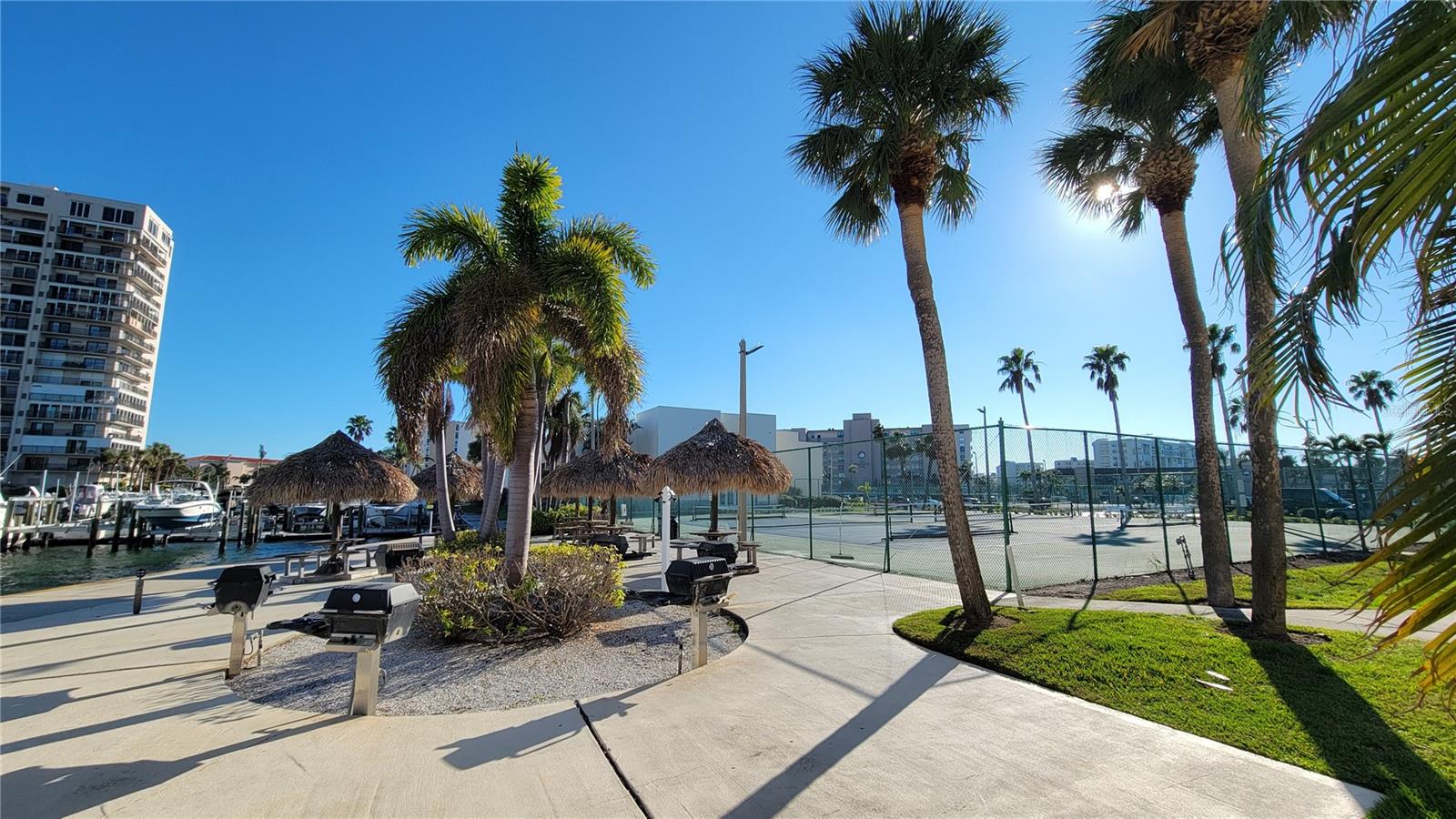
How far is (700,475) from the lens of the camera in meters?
14.3

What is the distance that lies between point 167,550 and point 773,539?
31704mm

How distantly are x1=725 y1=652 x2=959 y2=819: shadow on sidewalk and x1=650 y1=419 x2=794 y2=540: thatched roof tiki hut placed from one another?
325 inches

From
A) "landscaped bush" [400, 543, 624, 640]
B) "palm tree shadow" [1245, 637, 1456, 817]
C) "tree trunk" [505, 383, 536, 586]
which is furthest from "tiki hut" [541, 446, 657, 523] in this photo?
"palm tree shadow" [1245, 637, 1456, 817]

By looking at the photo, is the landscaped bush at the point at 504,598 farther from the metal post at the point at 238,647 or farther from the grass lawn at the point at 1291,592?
the grass lawn at the point at 1291,592

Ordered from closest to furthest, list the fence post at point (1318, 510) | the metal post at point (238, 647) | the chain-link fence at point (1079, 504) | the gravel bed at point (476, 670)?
the gravel bed at point (476, 670) < the metal post at point (238, 647) < the chain-link fence at point (1079, 504) < the fence post at point (1318, 510)

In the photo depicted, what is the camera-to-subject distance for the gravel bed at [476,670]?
17.2ft

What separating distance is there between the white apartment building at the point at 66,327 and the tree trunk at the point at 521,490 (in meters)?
84.9

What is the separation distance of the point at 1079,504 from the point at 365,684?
42.4ft

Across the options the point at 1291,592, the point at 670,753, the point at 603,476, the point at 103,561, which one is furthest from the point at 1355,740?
the point at 103,561

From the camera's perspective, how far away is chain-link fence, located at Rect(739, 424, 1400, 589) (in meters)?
11.3

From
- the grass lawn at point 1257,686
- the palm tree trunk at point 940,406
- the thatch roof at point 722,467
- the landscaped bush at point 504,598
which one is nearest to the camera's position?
the grass lawn at point 1257,686

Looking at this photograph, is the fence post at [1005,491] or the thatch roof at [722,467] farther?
the thatch roof at [722,467]

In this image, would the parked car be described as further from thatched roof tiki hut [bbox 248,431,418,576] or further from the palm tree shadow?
thatched roof tiki hut [bbox 248,431,418,576]

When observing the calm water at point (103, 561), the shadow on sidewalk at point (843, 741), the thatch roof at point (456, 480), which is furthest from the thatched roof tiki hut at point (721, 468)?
the calm water at point (103, 561)
